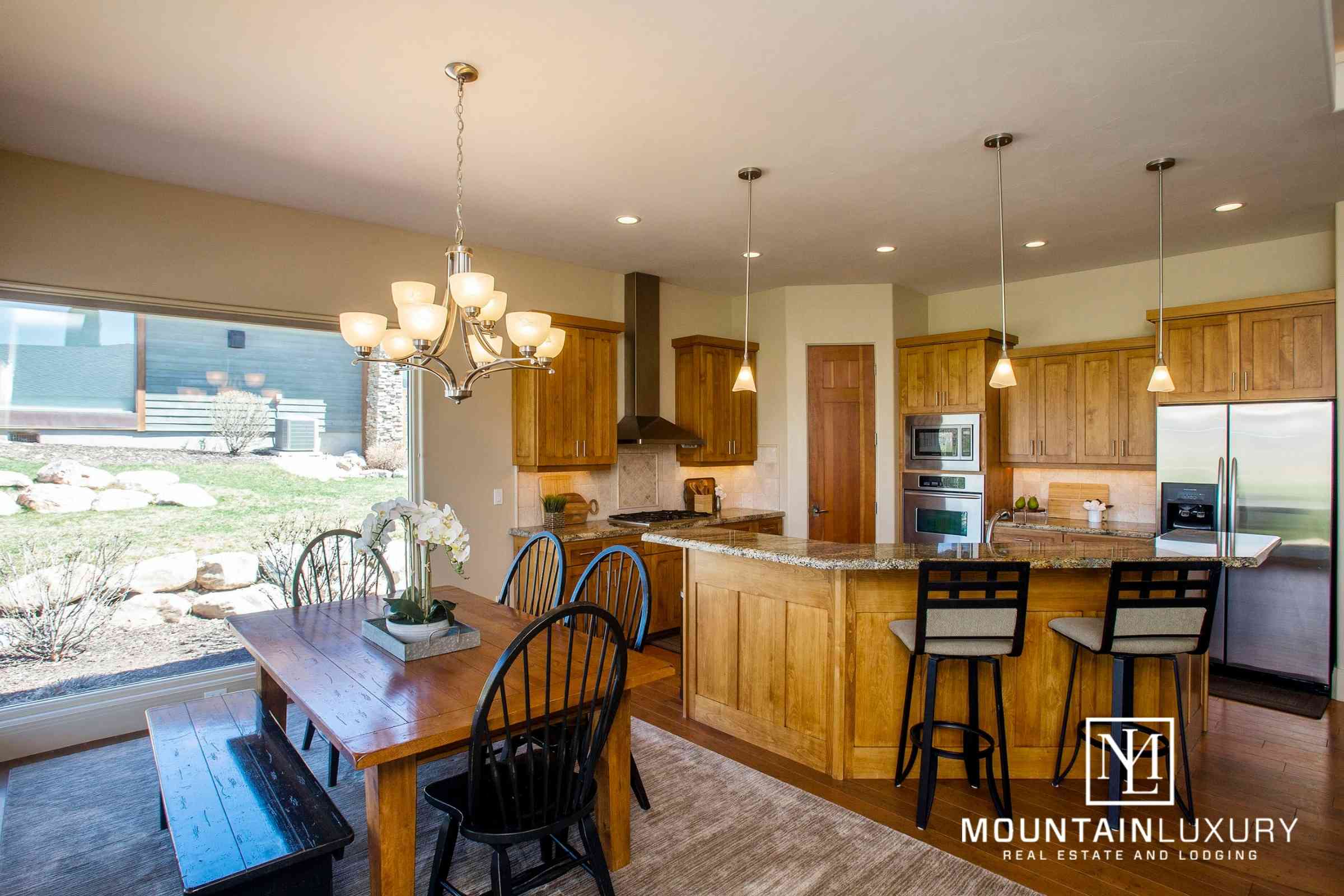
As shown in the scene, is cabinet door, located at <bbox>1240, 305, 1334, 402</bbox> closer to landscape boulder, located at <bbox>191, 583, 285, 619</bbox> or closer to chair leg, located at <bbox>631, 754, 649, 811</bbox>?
chair leg, located at <bbox>631, 754, 649, 811</bbox>

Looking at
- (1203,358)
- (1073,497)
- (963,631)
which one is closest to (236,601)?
(963,631)

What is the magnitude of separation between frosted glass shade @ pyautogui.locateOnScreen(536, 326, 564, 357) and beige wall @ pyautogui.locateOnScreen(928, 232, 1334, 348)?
4469mm

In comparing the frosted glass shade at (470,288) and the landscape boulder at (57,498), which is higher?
the frosted glass shade at (470,288)

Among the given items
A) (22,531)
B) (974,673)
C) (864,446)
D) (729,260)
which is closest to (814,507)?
(864,446)

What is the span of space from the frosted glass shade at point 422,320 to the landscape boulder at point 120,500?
7.59 ft

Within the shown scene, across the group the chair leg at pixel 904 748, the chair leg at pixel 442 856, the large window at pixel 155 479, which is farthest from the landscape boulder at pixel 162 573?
the chair leg at pixel 904 748

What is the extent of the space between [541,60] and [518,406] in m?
2.75

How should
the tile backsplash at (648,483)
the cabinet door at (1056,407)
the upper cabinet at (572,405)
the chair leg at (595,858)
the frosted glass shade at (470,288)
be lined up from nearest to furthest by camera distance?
the chair leg at (595,858), the frosted glass shade at (470,288), the upper cabinet at (572,405), the tile backsplash at (648,483), the cabinet door at (1056,407)

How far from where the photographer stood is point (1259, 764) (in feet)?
10.3

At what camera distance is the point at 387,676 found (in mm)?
2225

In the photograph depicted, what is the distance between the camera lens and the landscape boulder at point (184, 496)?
148 inches

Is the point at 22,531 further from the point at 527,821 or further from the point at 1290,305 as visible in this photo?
the point at 1290,305

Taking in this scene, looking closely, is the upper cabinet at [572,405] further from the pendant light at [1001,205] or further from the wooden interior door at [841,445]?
the pendant light at [1001,205]

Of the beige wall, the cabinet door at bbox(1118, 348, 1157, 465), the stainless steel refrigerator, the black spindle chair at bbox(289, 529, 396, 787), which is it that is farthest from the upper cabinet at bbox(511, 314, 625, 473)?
the stainless steel refrigerator
